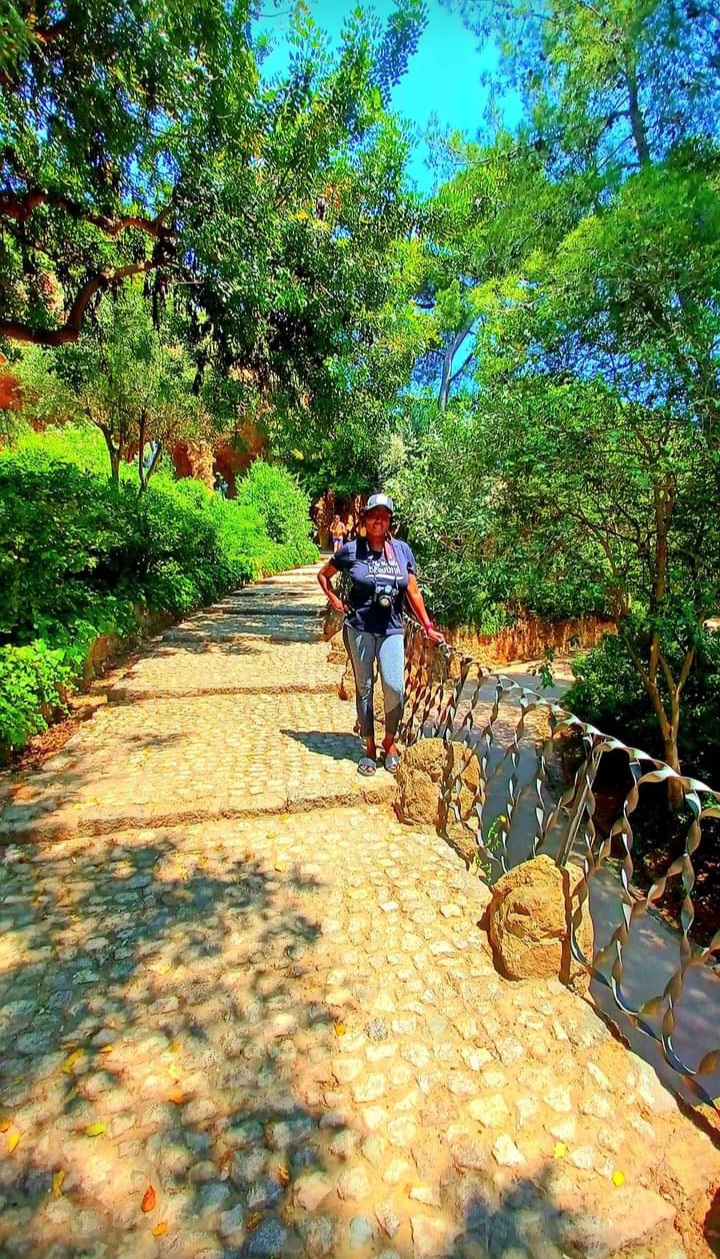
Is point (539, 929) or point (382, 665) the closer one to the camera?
point (539, 929)

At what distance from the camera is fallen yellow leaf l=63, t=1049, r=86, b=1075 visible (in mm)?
1963

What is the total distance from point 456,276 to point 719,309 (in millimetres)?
16587

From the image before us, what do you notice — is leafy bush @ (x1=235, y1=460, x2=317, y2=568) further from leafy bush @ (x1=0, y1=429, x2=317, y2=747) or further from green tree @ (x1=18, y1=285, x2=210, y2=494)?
leafy bush @ (x1=0, y1=429, x2=317, y2=747)

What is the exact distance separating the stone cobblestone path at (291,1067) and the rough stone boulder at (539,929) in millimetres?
77

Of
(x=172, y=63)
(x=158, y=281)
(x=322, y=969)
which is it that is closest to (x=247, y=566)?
(x=158, y=281)

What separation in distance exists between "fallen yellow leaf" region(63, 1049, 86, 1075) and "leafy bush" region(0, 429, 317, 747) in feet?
8.54

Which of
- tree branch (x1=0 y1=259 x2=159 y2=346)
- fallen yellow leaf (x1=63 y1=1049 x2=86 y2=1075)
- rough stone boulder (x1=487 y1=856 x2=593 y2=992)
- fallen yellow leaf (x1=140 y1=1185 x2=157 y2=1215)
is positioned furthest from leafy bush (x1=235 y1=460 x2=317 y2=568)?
fallen yellow leaf (x1=140 y1=1185 x2=157 y2=1215)

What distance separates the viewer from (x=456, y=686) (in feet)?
12.3

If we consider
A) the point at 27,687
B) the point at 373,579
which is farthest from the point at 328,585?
the point at 27,687

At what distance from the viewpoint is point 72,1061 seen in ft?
6.54

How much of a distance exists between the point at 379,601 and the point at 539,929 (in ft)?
7.02

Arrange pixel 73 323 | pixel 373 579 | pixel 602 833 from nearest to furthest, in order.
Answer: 1. pixel 373 579
2. pixel 602 833
3. pixel 73 323

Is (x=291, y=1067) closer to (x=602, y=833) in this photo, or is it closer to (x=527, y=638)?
(x=602, y=833)

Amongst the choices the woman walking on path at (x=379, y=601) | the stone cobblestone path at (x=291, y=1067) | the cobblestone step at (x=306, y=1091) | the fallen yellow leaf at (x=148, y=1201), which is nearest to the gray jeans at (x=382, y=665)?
the woman walking on path at (x=379, y=601)
